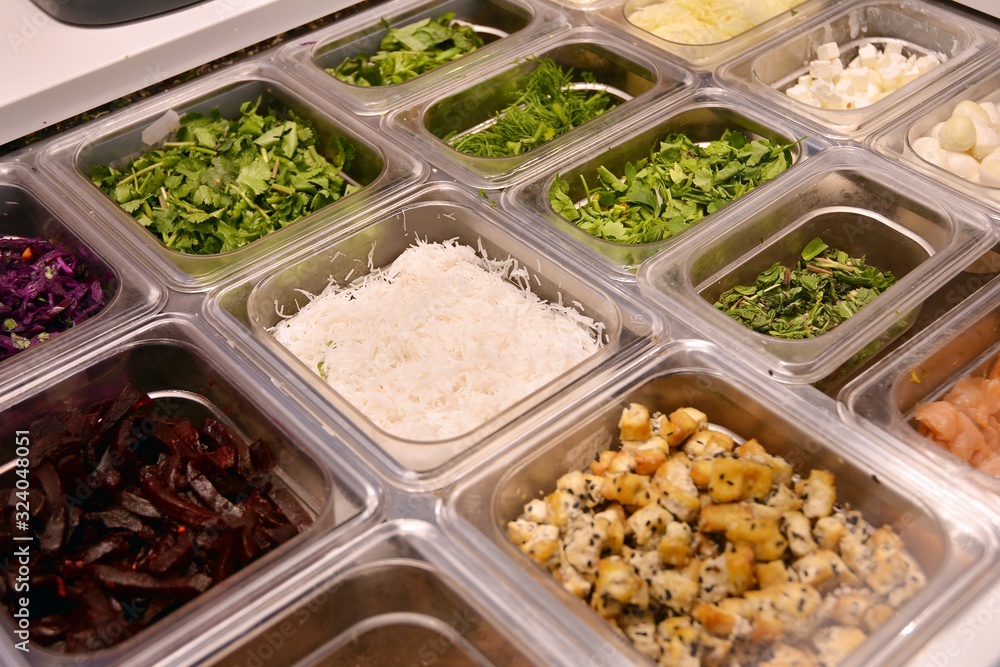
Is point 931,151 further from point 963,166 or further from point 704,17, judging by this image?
point 704,17

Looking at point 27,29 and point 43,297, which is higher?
point 27,29

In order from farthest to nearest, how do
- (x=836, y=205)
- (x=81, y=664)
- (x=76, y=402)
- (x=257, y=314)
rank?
(x=836, y=205), (x=257, y=314), (x=76, y=402), (x=81, y=664)

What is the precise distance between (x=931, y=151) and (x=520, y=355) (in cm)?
148

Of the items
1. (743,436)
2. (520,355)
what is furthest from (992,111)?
(520,355)

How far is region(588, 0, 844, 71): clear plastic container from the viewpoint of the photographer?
313 cm

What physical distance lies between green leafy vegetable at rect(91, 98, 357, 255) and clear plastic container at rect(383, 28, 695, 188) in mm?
308

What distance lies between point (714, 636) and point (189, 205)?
199 centimetres

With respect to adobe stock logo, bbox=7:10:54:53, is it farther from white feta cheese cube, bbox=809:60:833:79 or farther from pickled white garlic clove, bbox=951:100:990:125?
pickled white garlic clove, bbox=951:100:990:125

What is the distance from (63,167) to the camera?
267cm

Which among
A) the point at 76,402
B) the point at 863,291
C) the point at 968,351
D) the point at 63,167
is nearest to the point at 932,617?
the point at 968,351

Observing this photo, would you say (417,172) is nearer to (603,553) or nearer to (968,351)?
(603,553)

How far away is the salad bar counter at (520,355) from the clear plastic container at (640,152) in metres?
0.01

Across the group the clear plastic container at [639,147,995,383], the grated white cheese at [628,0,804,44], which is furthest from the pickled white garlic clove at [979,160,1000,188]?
the grated white cheese at [628,0,804,44]

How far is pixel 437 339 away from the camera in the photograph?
2.25m
